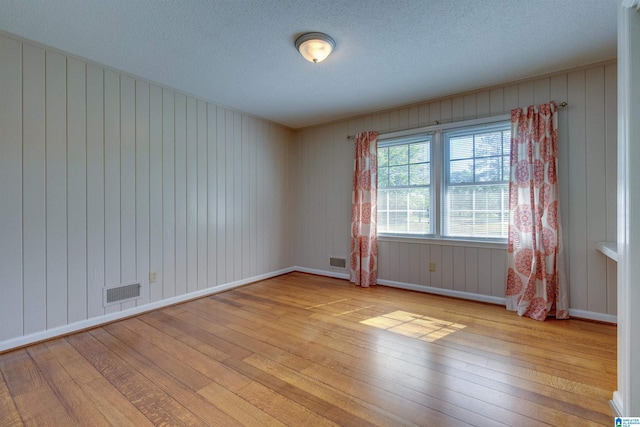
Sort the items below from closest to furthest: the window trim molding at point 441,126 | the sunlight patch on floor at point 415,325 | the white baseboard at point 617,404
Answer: the white baseboard at point 617,404 → the sunlight patch on floor at point 415,325 → the window trim molding at point 441,126

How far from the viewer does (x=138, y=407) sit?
1.67 metres

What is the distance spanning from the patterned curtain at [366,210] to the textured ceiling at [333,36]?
3.21 ft

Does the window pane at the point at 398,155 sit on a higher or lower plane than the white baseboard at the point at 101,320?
higher

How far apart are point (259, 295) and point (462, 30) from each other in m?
3.47

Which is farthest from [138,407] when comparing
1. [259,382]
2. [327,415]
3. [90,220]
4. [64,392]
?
[90,220]

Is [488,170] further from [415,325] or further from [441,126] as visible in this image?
[415,325]

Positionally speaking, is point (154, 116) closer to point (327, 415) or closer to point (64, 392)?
point (64, 392)

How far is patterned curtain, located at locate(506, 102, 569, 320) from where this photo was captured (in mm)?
2994

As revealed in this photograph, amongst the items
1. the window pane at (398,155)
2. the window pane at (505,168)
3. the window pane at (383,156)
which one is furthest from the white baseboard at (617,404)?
the window pane at (383,156)

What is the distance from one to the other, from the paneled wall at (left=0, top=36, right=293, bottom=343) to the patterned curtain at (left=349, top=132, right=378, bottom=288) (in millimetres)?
1645

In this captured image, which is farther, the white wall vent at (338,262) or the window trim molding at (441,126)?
the white wall vent at (338,262)

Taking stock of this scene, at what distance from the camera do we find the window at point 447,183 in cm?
343

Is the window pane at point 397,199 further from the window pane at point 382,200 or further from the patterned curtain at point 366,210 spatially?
the patterned curtain at point 366,210

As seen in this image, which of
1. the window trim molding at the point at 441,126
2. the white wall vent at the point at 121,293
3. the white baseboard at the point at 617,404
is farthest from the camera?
the window trim molding at the point at 441,126
